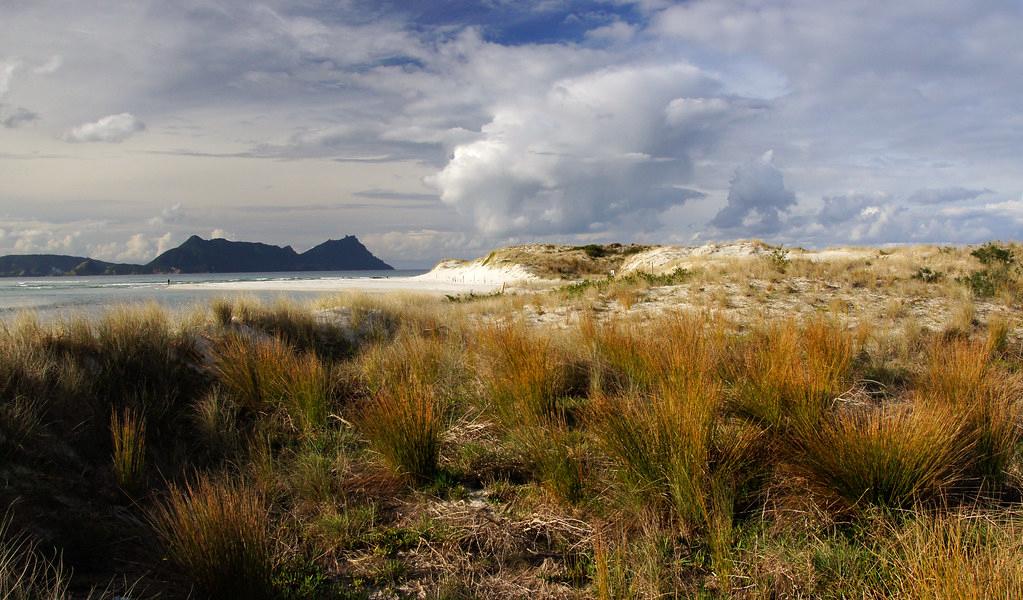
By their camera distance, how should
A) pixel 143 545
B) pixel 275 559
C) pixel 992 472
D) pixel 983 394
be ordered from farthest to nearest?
pixel 983 394 < pixel 992 472 < pixel 143 545 < pixel 275 559

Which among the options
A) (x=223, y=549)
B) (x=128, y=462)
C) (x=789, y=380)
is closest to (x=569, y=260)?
(x=789, y=380)

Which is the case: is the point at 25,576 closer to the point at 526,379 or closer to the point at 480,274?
the point at 526,379

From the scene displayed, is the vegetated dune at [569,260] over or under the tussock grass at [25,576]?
over

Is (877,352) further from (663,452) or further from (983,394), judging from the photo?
(663,452)

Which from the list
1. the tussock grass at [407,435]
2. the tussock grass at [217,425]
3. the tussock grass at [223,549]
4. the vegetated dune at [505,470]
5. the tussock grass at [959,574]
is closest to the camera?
the tussock grass at [959,574]

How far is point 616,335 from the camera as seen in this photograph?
23.9ft

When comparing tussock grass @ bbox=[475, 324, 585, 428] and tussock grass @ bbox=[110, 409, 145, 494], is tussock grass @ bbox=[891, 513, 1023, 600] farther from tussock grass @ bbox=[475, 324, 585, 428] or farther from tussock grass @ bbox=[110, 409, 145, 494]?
tussock grass @ bbox=[110, 409, 145, 494]

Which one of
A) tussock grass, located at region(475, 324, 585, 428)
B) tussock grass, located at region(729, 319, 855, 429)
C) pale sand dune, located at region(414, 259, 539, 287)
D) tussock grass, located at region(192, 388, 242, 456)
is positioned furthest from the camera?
pale sand dune, located at region(414, 259, 539, 287)

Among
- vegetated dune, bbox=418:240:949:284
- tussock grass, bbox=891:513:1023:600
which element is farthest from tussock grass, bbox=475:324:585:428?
vegetated dune, bbox=418:240:949:284

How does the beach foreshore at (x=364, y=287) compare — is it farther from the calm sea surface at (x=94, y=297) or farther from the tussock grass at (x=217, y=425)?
the tussock grass at (x=217, y=425)

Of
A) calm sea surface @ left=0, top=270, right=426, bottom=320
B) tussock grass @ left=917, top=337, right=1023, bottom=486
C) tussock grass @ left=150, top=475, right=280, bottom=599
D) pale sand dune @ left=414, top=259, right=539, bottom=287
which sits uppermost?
pale sand dune @ left=414, top=259, right=539, bottom=287

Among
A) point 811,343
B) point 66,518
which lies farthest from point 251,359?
point 811,343

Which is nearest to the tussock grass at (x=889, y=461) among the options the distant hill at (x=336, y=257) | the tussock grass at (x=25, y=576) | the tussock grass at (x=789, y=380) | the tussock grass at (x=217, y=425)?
the tussock grass at (x=789, y=380)

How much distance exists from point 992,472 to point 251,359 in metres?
6.94
